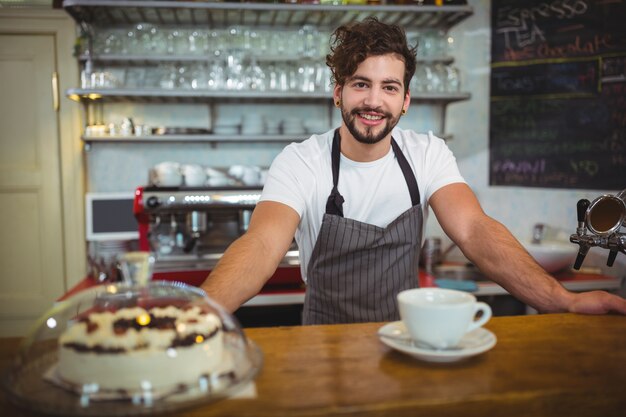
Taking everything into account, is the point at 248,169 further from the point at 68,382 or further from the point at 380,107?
the point at 68,382

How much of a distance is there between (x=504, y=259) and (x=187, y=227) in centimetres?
212

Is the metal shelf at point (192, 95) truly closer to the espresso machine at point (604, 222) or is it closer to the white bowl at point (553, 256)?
the white bowl at point (553, 256)

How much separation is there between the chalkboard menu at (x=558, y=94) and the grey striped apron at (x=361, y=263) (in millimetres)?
1603

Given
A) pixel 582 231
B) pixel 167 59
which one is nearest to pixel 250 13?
pixel 167 59

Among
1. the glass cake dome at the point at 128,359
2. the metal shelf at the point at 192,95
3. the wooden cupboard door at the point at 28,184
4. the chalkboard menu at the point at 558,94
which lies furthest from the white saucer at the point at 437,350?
the wooden cupboard door at the point at 28,184

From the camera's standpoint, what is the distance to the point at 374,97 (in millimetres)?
1805

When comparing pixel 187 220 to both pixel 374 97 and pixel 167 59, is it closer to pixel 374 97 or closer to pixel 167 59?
pixel 167 59

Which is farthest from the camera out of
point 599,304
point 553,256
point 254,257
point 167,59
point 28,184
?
point 28,184

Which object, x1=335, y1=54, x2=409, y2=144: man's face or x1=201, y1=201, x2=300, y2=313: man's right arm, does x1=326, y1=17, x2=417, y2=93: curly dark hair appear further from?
x1=201, y1=201, x2=300, y2=313: man's right arm

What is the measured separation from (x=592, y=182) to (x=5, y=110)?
3521 millimetres

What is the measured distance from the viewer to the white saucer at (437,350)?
3.26 ft

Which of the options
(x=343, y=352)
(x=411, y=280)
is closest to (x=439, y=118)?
(x=411, y=280)

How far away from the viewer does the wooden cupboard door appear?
3.84 meters

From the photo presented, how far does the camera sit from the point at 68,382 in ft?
2.82
